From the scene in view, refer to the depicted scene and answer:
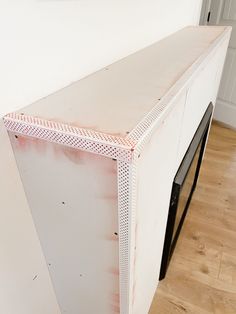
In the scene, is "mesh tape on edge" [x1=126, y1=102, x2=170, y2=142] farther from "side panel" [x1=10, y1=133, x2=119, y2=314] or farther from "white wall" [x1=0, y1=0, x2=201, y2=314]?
"white wall" [x1=0, y1=0, x2=201, y2=314]

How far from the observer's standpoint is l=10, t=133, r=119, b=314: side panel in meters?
0.52

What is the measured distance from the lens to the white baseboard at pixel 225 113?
2807 millimetres

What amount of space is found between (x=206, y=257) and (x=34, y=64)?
1.35 m

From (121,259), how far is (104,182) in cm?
22

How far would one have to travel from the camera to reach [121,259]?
61 centimetres

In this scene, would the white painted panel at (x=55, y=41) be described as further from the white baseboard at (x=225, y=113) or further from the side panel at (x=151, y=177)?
the white baseboard at (x=225, y=113)

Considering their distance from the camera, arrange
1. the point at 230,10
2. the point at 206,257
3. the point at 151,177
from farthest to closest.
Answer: the point at 230,10
the point at 206,257
the point at 151,177

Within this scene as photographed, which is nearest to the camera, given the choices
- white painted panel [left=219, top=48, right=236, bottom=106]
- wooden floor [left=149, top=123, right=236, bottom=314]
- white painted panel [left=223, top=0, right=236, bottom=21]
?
wooden floor [left=149, top=123, right=236, bottom=314]

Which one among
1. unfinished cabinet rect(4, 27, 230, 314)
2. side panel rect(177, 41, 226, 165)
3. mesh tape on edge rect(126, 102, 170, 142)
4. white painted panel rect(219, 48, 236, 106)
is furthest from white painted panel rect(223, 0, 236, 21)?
mesh tape on edge rect(126, 102, 170, 142)

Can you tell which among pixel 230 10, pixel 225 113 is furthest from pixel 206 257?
pixel 230 10

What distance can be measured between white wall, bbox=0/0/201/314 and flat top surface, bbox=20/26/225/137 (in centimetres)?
4

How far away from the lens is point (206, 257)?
1.45 m

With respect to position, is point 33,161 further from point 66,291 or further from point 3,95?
point 66,291

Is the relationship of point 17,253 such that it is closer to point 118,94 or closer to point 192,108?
point 118,94
